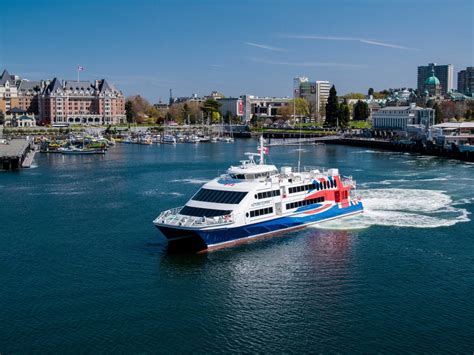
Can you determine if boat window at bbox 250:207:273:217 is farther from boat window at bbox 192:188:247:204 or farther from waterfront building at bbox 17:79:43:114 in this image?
waterfront building at bbox 17:79:43:114

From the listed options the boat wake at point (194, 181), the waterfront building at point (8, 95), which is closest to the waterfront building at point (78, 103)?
the waterfront building at point (8, 95)

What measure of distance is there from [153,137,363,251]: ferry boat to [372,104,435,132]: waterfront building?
327 feet

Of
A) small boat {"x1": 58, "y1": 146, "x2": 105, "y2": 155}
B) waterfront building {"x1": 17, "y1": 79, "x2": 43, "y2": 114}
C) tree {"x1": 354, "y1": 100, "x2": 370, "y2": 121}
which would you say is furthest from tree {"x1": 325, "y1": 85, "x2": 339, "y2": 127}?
waterfront building {"x1": 17, "y1": 79, "x2": 43, "y2": 114}

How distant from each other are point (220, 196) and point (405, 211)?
51.9 feet

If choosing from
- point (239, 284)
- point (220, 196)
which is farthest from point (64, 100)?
point (239, 284)

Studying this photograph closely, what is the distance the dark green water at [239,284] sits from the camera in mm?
23750

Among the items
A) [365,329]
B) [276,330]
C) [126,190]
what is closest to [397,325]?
[365,329]

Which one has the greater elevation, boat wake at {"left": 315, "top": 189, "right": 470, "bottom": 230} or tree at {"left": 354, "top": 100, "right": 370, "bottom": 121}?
tree at {"left": 354, "top": 100, "right": 370, "bottom": 121}

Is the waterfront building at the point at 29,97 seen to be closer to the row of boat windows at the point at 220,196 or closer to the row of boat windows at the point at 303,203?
the row of boat windows at the point at 303,203

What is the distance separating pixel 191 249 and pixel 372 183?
3171cm

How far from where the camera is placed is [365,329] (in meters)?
24.5

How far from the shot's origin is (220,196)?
121ft

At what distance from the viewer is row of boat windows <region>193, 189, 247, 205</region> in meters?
36.4

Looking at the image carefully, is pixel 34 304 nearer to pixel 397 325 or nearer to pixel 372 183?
pixel 397 325
